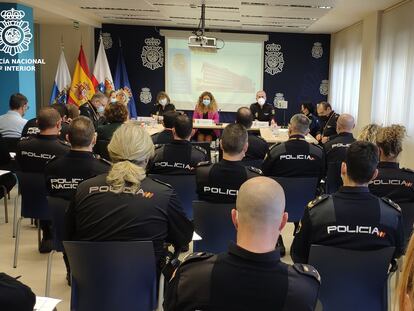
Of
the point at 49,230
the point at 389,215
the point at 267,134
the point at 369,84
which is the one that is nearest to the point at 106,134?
the point at 49,230

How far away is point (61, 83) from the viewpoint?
9.72 m

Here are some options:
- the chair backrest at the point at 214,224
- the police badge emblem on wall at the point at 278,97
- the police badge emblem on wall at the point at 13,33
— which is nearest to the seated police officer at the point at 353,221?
the chair backrest at the point at 214,224

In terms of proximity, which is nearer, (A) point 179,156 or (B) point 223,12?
(A) point 179,156

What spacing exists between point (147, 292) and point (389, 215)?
4.13 ft

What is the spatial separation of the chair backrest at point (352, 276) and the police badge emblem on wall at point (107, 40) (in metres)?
10.2

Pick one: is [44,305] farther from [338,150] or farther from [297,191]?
[338,150]

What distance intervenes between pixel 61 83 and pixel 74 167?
23.5 ft

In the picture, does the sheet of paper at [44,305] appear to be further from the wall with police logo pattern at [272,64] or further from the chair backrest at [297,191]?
the wall with police logo pattern at [272,64]

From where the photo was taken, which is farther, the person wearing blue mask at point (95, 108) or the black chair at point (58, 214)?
the person wearing blue mask at point (95, 108)

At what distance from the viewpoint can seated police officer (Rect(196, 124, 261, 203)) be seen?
123 inches

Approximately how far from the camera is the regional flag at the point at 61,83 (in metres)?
9.59

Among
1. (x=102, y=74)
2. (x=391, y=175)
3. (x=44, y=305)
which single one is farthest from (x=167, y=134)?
(x=102, y=74)

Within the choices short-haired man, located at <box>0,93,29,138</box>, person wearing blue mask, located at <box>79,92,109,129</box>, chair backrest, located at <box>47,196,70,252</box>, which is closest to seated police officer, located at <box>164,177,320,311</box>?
chair backrest, located at <box>47,196,70,252</box>

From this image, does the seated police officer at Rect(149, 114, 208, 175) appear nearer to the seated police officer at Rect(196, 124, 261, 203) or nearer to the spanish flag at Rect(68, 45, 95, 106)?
the seated police officer at Rect(196, 124, 261, 203)
